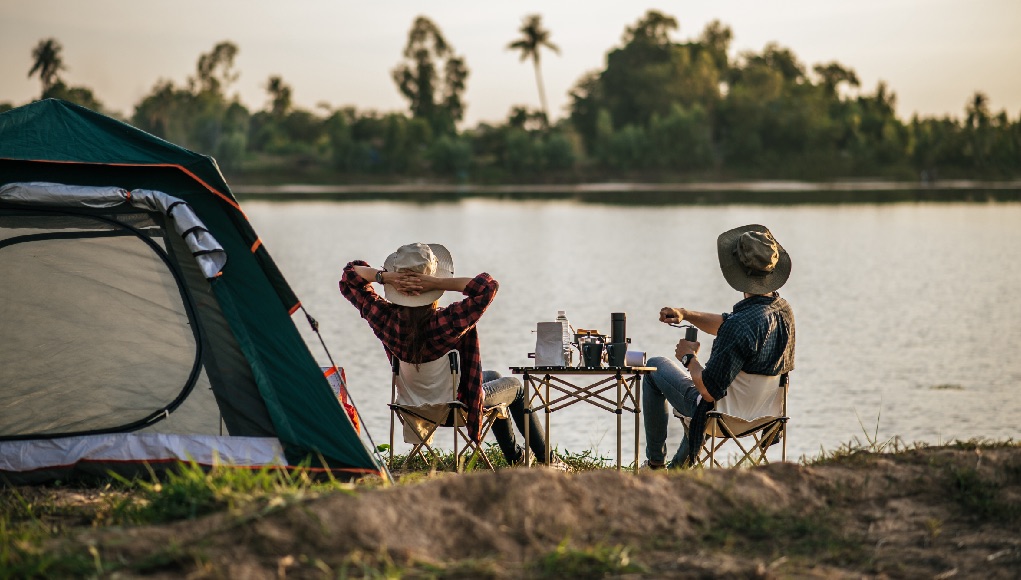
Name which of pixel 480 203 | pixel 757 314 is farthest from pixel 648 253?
pixel 480 203

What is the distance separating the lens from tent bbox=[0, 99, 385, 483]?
472 cm

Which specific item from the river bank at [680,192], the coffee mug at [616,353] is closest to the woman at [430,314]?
the coffee mug at [616,353]

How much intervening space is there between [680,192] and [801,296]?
41.4 meters

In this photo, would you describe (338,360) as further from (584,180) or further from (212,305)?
(584,180)

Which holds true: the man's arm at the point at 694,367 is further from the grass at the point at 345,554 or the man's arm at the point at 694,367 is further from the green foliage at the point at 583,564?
the green foliage at the point at 583,564

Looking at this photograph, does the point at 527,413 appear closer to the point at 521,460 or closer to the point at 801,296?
the point at 521,460

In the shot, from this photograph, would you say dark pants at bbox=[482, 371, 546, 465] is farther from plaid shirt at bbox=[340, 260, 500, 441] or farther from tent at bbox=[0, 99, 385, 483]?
tent at bbox=[0, 99, 385, 483]

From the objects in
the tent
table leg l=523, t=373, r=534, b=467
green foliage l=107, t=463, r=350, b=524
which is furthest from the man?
green foliage l=107, t=463, r=350, b=524

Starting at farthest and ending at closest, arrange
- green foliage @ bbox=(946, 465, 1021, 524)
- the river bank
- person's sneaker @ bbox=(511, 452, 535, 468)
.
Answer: the river bank, person's sneaker @ bbox=(511, 452, 535, 468), green foliage @ bbox=(946, 465, 1021, 524)

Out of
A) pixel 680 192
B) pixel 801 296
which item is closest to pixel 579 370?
pixel 801 296

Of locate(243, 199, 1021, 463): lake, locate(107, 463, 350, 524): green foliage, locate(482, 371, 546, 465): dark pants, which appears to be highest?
locate(107, 463, 350, 524): green foliage

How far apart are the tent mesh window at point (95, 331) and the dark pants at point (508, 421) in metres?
1.23

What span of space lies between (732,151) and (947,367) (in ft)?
200

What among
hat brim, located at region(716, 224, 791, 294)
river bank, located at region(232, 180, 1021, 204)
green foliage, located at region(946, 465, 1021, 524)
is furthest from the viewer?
river bank, located at region(232, 180, 1021, 204)
